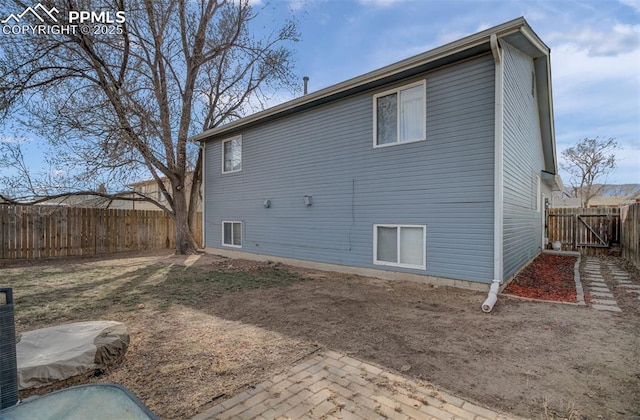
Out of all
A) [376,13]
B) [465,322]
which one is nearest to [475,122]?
[465,322]

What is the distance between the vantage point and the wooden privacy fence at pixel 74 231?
983 centimetres

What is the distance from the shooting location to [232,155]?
37.2 ft

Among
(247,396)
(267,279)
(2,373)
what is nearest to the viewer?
(2,373)

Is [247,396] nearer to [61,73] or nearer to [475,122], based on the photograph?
[475,122]

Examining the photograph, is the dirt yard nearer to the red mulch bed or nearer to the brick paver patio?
the brick paver patio

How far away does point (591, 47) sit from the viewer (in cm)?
809

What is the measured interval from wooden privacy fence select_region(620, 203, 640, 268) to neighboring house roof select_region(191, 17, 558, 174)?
355cm

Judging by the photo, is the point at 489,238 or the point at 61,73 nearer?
the point at 489,238

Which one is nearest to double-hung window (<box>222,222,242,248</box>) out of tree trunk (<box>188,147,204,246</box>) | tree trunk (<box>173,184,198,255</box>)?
tree trunk (<box>173,184,198,255</box>)

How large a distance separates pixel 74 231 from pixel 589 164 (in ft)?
114

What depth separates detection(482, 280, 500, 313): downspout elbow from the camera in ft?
15.4

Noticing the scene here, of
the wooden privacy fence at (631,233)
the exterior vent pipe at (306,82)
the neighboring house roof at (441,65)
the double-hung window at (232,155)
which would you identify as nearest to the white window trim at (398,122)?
the neighboring house roof at (441,65)

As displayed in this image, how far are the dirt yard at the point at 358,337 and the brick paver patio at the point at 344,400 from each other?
156 mm

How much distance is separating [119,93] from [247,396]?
35.1 ft
